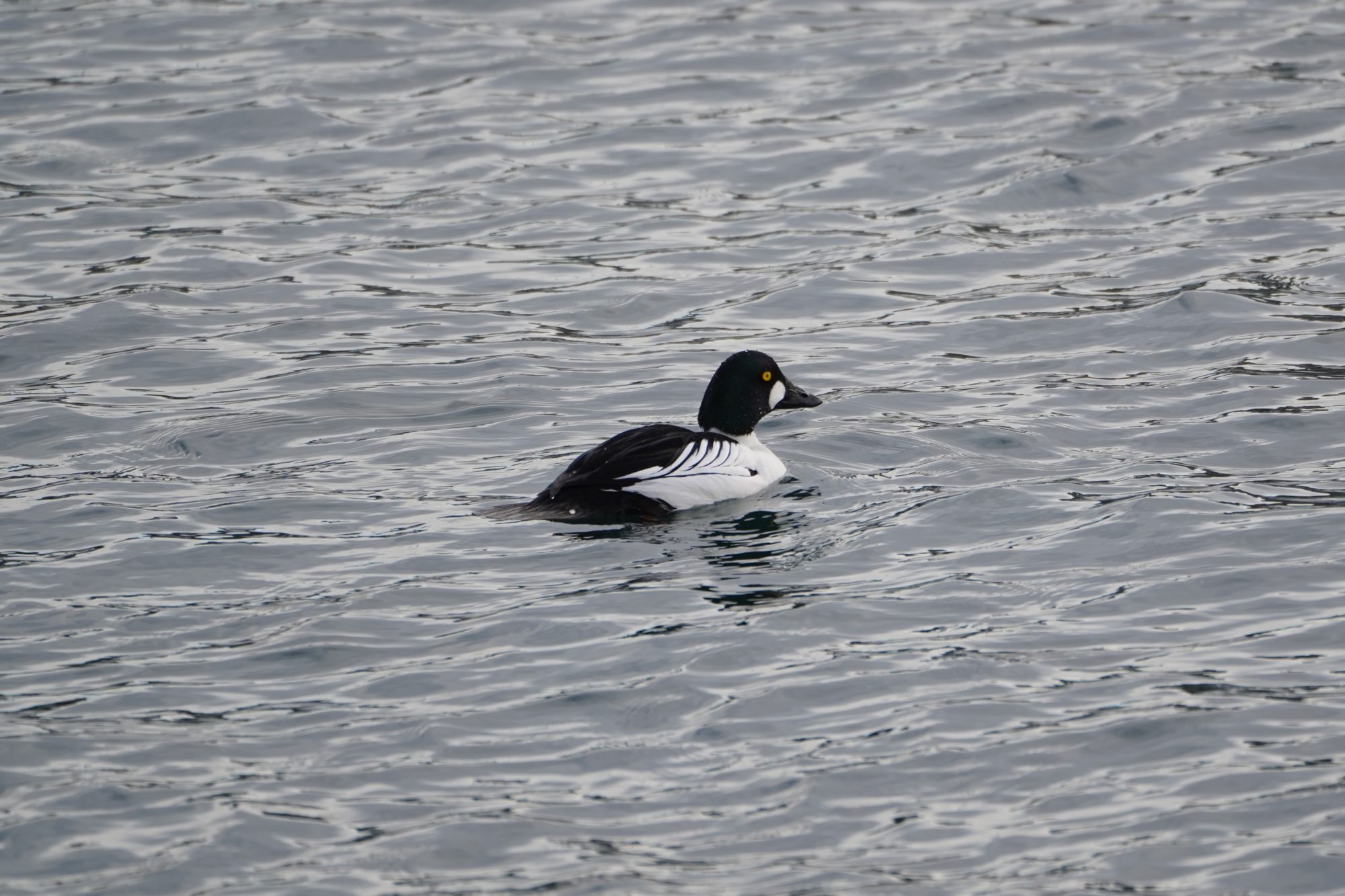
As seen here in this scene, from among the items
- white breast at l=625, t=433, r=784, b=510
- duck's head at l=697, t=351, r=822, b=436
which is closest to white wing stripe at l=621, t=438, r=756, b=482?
white breast at l=625, t=433, r=784, b=510

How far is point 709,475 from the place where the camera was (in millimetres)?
9477

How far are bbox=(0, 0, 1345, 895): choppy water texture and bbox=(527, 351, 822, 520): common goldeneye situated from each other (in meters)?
0.17

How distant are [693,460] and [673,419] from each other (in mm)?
1538

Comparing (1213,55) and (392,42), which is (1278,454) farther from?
(392,42)

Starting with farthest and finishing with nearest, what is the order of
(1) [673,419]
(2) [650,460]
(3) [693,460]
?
(1) [673,419] < (3) [693,460] < (2) [650,460]

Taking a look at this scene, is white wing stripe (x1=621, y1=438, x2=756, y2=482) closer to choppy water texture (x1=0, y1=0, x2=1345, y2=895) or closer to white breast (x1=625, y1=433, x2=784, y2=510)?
white breast (x1=625, y1=433, x2=784, y2=510)

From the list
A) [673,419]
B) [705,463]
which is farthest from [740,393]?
[673,419]

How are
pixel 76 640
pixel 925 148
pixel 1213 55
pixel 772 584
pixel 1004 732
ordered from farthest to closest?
pixel 1213 55 → pixel 925 148 → pixel 772 584 → pixel 76 640 → pixel 1004 732

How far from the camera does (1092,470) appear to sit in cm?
962

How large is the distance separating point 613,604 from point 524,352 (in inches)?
171

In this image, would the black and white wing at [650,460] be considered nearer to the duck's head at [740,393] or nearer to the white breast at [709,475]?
the white breast at [709,475]

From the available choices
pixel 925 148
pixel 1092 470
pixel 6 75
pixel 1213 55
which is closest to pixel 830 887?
pixel 1092 470

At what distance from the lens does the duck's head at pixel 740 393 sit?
10008mm

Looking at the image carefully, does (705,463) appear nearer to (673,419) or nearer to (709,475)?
(709,475)
